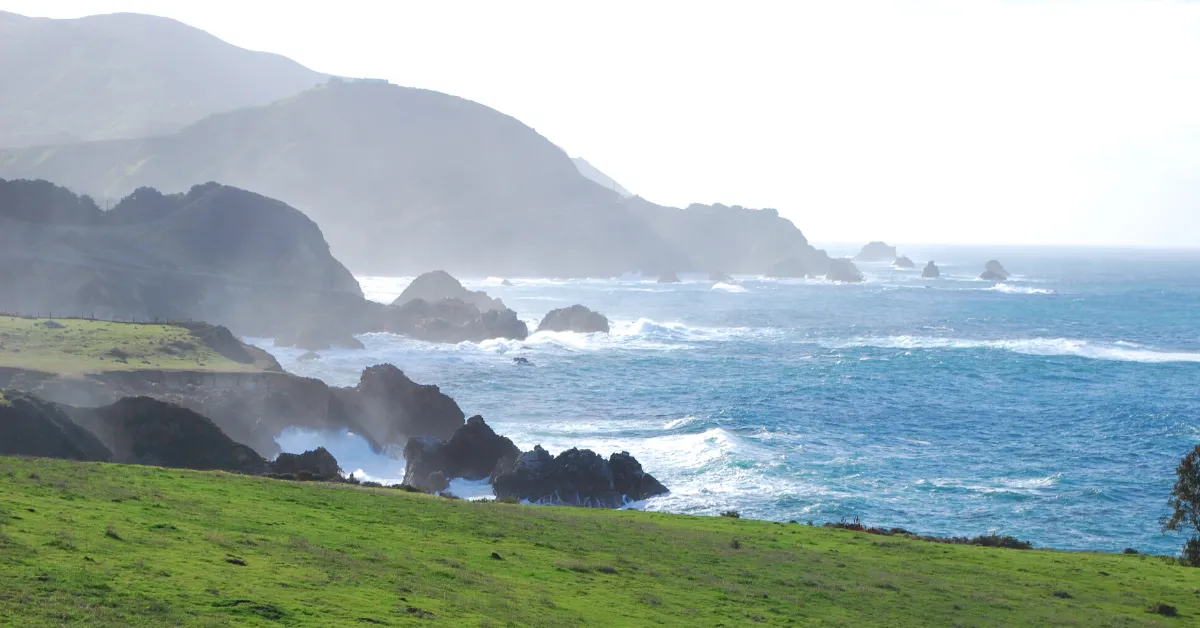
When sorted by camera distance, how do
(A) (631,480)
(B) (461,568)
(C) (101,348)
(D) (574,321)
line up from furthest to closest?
1. (D) (574,321)
2. (C) (101,348)
3. (A) (631,480)
4. (B) (461,568)

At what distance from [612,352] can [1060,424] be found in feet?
154

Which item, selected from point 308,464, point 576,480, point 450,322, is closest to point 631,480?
point 576,480

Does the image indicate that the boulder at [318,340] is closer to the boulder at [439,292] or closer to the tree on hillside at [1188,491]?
the boulder at [439,292]

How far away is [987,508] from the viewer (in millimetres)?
46562

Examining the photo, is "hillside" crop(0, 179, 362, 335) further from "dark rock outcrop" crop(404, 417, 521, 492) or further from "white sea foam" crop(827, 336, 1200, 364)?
"white sea foam" crop(827, 336, 1200, 364)

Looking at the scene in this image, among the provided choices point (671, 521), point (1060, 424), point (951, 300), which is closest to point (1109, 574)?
point (671, 521)

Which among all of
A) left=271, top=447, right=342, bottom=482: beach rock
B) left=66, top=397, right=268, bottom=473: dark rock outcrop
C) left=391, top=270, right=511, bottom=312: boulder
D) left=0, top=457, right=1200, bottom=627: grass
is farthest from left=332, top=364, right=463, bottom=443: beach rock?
left=391, top=270, right=511, bottom=312: boulder

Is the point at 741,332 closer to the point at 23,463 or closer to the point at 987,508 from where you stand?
the point at 987,508

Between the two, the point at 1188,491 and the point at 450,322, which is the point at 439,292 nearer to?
the point at 450,322

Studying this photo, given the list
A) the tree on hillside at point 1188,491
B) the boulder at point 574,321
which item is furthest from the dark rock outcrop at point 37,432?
the boulder at point 574,321

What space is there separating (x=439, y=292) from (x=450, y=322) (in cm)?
2822

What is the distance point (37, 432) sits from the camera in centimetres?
3916

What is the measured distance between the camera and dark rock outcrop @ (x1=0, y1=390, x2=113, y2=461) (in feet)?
127

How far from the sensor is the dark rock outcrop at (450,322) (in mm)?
112312
